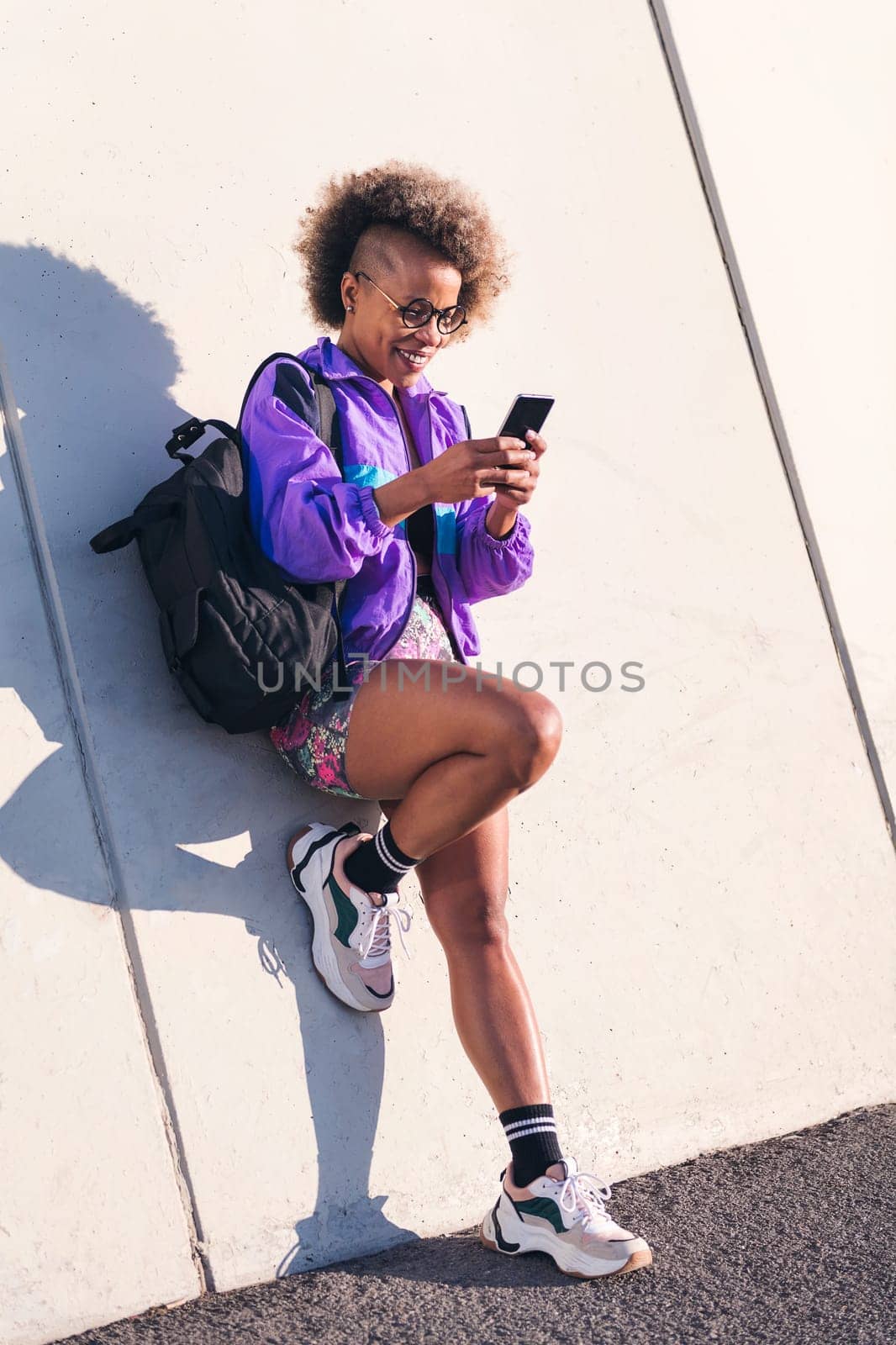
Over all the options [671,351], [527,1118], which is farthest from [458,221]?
[527,1118]

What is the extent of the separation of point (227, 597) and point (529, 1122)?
44.5 inches

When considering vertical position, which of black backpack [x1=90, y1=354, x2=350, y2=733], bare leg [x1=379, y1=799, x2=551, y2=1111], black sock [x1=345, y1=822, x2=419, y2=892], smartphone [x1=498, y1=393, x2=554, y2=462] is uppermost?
smartphone [x1=498, y1=393, x2=554, y2=462]

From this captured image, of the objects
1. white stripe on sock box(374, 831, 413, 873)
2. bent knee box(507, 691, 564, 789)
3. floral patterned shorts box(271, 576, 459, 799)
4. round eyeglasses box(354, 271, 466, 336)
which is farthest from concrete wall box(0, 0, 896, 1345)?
bent knee box(507, 691, 564, 789)

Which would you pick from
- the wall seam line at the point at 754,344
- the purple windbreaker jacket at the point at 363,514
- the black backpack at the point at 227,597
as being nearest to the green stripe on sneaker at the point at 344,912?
the black backpack at the point at 227,597

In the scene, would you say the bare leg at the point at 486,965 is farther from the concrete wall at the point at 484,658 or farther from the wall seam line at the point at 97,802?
the wall seam line at the point at 97,802

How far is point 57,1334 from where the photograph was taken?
7.73 feet

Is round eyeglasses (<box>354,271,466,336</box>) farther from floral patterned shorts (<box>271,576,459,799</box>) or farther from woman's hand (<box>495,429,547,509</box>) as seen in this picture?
floral patterned shorts (<box>271,576,459,799</box>)

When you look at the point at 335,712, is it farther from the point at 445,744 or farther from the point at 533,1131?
the point at 533,1131

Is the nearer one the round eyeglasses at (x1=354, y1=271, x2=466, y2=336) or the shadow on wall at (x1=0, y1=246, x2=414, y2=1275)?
the shadow on wall at (x1=0, y1=246, x2=414, y2=1275)

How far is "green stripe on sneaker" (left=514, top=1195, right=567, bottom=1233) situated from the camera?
252 centimetres

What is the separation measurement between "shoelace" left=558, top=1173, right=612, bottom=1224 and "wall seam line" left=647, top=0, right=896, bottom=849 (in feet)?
5.49

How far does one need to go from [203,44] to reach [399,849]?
1890 mm

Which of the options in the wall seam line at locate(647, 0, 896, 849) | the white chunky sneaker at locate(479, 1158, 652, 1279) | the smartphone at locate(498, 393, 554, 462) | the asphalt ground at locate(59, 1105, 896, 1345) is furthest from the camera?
the wall seam line at locate(647, 0, 896, 849)

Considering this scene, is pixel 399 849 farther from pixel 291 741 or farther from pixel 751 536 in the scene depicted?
pixel 751 536
